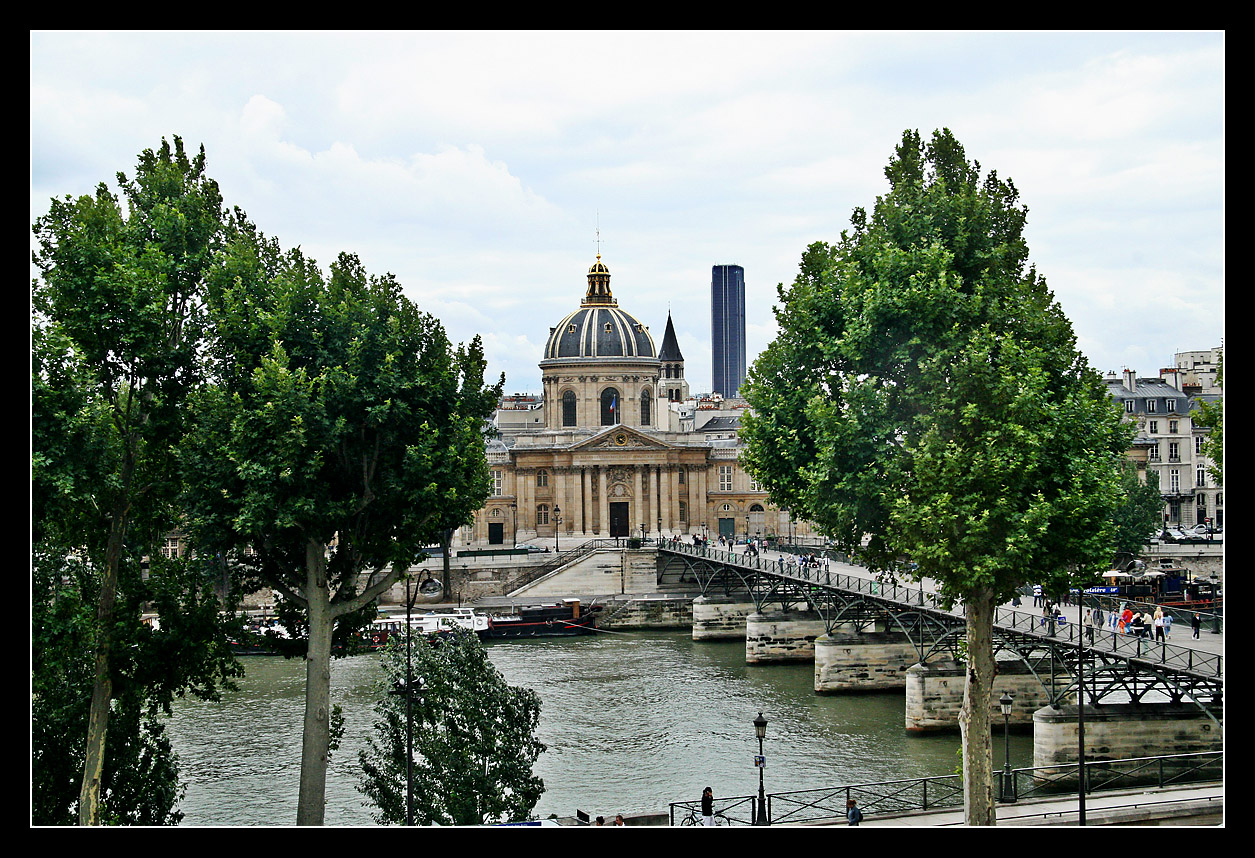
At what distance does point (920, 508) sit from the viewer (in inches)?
893

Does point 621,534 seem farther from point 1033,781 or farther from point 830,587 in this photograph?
point 1033,781

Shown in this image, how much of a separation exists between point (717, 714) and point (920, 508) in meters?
20.5

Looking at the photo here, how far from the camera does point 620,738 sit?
125 ft

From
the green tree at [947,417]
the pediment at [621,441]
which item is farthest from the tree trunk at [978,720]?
the pediment at [621,441]

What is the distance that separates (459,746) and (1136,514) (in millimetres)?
53011

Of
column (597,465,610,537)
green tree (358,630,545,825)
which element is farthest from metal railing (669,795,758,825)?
column (597,465,610,537)

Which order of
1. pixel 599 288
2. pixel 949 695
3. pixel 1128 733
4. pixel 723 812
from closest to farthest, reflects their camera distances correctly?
1. pixel 723 812
2. pixel 1128 733
3. pixel 949 695
4. pixel 599 288

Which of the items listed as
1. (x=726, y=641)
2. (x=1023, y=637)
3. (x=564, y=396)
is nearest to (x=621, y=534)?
(x=564, y=396)

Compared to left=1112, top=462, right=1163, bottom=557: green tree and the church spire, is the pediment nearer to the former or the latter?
left=1112, top=462, right=1163, bottom=557: green tree

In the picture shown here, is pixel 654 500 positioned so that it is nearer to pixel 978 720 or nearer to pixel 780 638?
pixel 780 638

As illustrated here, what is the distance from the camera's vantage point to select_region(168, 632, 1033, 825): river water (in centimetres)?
3145

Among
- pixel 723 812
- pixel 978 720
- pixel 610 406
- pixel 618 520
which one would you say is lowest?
pixel 723 812

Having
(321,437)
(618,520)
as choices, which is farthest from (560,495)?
(321,437)
